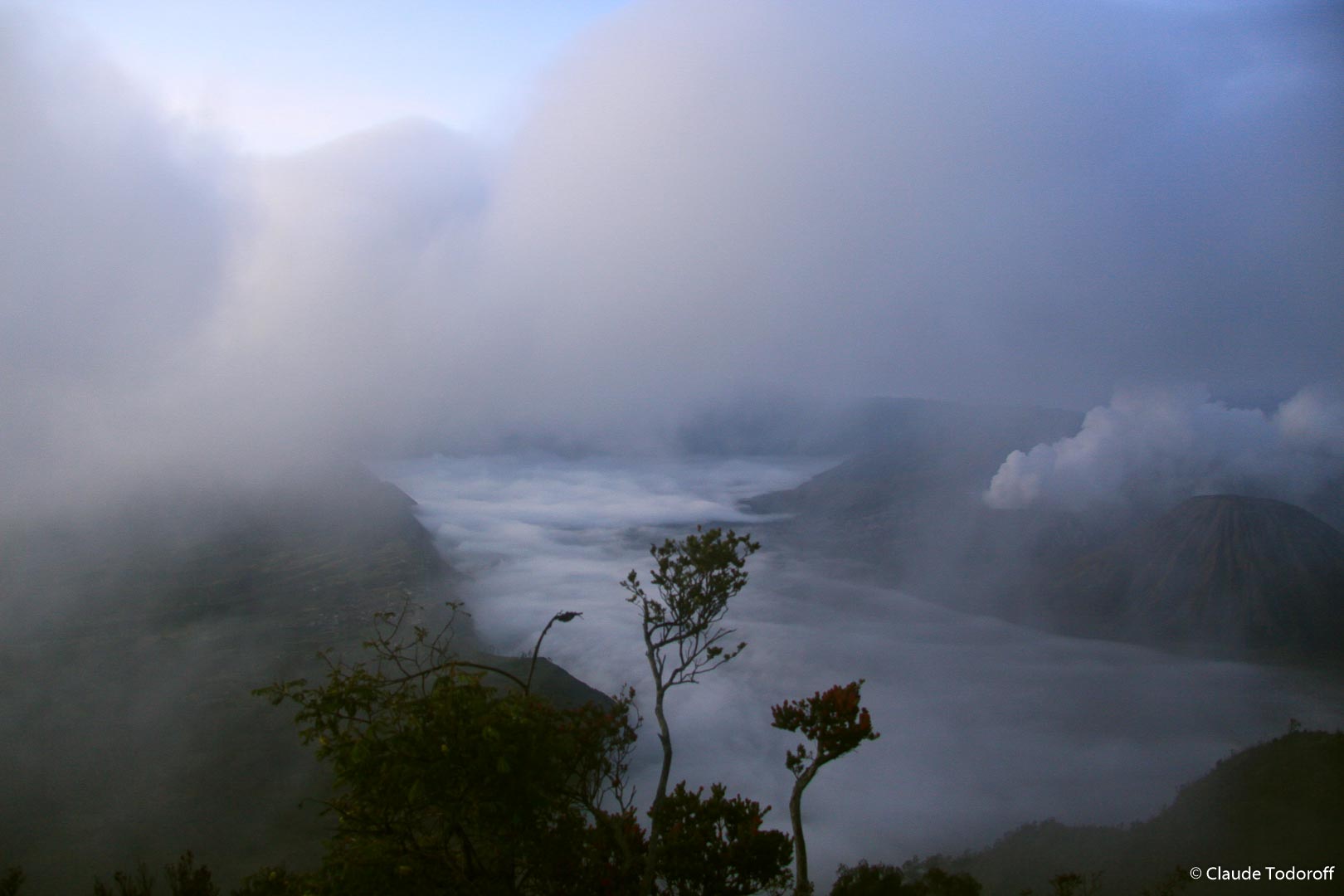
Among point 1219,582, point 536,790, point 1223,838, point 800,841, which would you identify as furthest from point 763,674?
point 1219,582

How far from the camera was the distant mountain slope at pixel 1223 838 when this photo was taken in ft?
94.9

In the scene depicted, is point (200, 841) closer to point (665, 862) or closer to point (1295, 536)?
point (665, 862)

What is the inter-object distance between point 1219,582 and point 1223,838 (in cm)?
16086

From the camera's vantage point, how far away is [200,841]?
Result: 114 ft

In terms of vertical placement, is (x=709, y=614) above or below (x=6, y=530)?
below

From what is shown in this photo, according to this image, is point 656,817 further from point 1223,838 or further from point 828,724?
point 1223,838

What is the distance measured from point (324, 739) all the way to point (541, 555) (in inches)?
5864

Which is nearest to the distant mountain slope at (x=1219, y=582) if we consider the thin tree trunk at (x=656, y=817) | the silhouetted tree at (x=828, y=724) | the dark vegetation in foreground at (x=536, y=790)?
the dark vegetation in foreground at (x=536, y=790)

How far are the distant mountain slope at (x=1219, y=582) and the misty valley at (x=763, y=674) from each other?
605 millimetres

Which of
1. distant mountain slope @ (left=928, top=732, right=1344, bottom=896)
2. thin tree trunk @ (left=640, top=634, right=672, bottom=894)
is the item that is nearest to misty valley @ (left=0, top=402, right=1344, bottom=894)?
distant mountain slope @ (left=928, top=732, right=1344, bottom=896)

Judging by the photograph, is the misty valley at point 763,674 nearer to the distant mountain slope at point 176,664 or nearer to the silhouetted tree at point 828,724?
the distant mountain slope at point 176,664

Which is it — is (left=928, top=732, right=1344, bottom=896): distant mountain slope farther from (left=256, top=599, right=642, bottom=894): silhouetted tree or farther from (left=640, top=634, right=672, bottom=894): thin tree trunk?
(left=256, top=599, right=642, bottom=894): silhouetted tree

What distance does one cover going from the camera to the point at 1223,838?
33844 mm

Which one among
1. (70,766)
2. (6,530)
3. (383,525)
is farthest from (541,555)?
(70,766)
